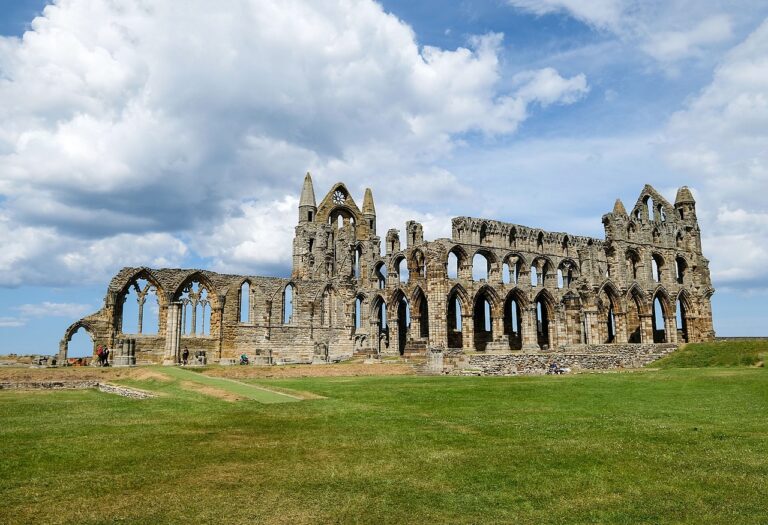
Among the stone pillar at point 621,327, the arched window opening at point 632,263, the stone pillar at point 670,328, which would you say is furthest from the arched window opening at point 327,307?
the stone pillar at point 670,328

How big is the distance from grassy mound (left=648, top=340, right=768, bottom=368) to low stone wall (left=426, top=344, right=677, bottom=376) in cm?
122

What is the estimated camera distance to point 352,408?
14.3 metres

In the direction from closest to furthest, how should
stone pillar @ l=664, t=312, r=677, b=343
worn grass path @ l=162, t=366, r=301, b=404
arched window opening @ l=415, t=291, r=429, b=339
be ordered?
worn grass path @ l=162, t=366, r=301, b=404
arched window opening @ l=415, t=291, r=429, b=339
stone pillar @ l=664, t=312, r=677, b=343

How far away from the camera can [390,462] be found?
843 centimetres

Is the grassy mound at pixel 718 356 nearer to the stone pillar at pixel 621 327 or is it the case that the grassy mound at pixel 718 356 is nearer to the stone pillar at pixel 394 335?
the stone pillar at pixel 621 327

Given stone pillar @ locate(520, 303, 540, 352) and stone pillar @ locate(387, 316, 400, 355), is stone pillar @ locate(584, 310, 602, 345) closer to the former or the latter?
stone pillar @ locate(520, 303, 540, 352)

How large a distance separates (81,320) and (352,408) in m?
30.7

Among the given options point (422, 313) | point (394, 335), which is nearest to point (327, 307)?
point (394, 335)

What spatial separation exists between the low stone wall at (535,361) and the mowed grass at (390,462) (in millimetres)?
16216

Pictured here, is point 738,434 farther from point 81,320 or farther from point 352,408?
point 81,320

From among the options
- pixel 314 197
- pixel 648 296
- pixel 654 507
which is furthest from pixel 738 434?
pixel 314 197

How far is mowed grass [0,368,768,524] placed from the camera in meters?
6.31

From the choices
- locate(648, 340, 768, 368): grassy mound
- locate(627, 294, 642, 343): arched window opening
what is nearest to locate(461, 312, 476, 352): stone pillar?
locate(648, 340, 768, 368): grassy mound

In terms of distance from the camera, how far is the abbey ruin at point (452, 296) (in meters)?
41.8
